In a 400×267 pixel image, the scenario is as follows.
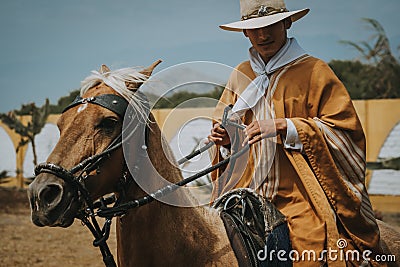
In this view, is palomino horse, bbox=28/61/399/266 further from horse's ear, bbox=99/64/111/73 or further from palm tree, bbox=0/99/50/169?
palm tree, bbox=0/99/50/169

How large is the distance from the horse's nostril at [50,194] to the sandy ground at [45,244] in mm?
6739

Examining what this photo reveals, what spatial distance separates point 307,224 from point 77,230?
9.93m

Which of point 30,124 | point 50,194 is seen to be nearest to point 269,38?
point 50,194

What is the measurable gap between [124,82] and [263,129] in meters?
0.73

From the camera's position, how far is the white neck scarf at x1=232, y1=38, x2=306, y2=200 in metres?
2.85

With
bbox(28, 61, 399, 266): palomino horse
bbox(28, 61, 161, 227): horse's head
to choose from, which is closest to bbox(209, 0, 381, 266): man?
bbox(28, 61, 399, 266): palomino horse

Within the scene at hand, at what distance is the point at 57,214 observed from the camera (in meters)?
2.25

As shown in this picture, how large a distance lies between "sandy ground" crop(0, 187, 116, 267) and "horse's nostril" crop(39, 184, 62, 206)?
22.1 feet

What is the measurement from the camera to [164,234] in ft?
8.11

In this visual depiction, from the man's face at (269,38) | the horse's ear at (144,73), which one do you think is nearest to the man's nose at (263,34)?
the man's face at (269,38)

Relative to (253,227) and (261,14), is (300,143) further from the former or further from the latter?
(261,14)

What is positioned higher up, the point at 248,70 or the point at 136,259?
the point at 248,70

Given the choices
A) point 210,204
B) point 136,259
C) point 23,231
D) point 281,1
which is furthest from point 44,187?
point 23,231

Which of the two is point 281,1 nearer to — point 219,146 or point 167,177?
point 219,146
